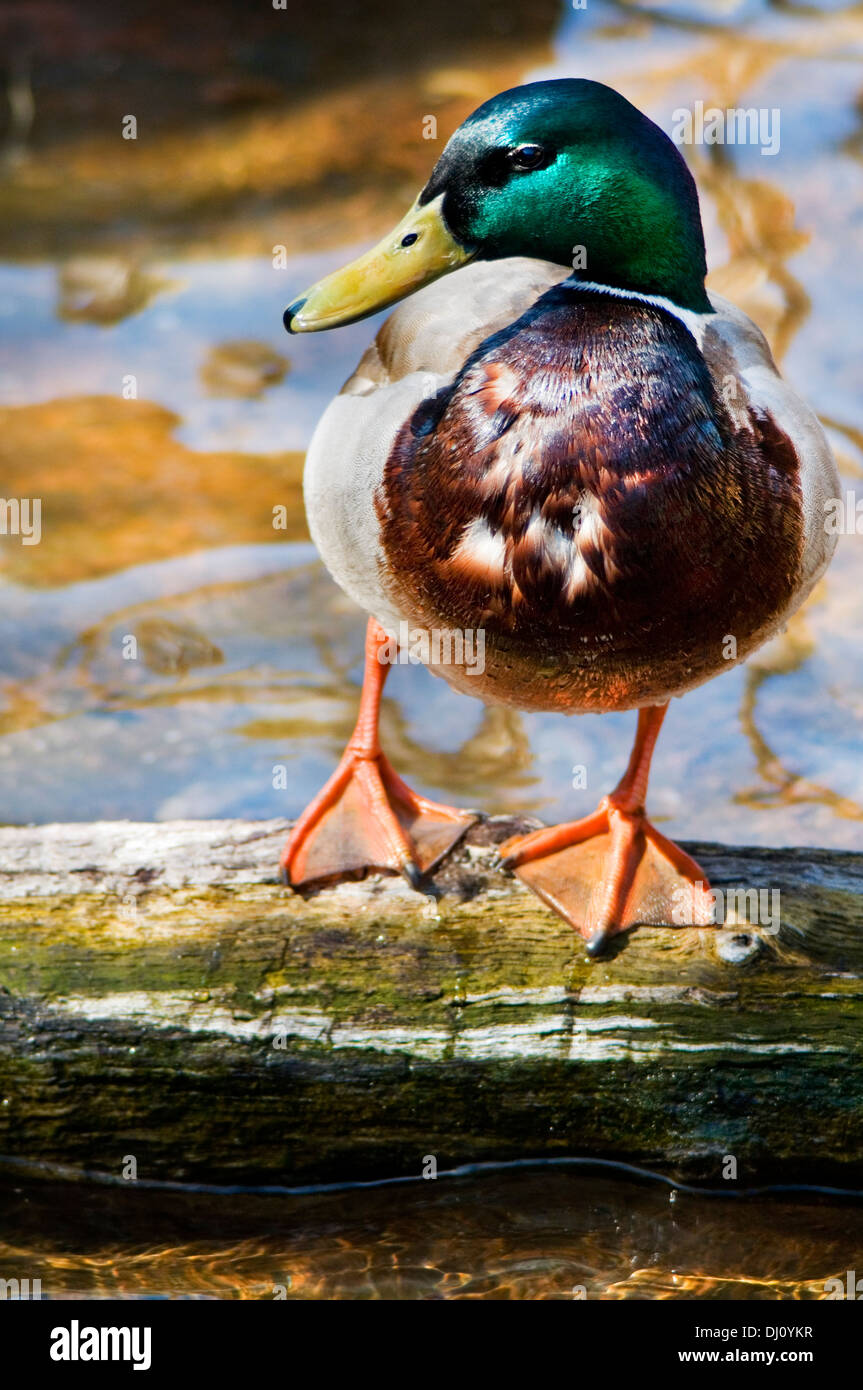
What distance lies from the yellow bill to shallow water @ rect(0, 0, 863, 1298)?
1.68 m

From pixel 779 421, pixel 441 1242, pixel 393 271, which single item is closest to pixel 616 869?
pixel 441 1242

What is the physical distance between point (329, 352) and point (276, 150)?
1928 millimetres

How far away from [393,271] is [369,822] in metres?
1.16

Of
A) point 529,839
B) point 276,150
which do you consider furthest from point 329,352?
point 529,839

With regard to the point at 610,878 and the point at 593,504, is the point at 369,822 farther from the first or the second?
the point at 593,504

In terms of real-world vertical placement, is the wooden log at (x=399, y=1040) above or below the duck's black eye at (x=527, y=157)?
below

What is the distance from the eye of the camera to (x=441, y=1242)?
2902mm

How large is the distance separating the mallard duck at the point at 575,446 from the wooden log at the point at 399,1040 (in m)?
0.21

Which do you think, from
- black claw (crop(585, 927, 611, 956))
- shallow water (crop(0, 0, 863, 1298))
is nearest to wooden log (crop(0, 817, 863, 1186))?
black claw (crop(585, 927, 611, 956))

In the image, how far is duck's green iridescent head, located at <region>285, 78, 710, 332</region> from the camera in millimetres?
2451

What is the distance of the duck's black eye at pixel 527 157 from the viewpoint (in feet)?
8.08

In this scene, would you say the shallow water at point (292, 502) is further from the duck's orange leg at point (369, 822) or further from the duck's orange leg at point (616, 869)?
the duck's orange leg at point (369, 822)

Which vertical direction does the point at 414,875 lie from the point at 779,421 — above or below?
below

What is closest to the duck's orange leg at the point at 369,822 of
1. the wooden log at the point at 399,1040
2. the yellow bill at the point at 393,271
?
the wooden log at the point at 399,1040
